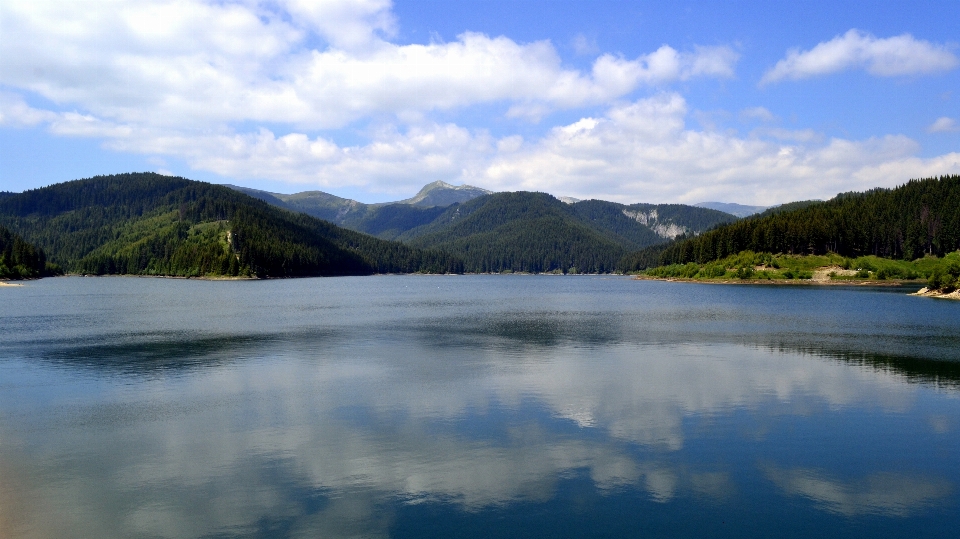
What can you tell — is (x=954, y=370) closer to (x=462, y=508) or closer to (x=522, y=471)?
(x=522, y=471)

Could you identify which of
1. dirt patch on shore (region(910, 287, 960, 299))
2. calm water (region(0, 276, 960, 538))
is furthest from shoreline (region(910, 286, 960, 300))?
calm water (region(0, 276, 960, 538))

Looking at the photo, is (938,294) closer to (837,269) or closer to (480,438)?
(837,269)

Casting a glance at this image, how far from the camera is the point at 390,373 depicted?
44.8 m

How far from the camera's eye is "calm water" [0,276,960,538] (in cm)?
1988

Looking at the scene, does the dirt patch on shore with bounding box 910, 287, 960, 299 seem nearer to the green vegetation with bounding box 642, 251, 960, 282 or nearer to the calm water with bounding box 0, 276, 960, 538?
the green vegetation with bounding box 642, 251, 960, 282

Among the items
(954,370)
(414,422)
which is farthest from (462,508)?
(954,370)

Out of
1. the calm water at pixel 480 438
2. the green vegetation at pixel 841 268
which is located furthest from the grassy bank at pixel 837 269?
the calm water at pixel 480 438

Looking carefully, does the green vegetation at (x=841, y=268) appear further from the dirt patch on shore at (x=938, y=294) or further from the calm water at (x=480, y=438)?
the calm water at (x=480, y=438)

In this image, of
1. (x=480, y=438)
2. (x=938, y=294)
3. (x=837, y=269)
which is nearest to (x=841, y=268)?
(x=837, y=269)

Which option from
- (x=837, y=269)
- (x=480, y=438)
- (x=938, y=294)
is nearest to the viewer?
(x=480, y=438)

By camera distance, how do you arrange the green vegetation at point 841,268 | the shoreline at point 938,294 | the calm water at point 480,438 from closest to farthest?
the calm water at point 480,438 → the shoreline at point 938,294 → the green vegetation at point 841,268

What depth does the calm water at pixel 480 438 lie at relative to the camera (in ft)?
65.2

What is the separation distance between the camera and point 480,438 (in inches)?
1107

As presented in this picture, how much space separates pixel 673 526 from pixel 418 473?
956 centimetres
